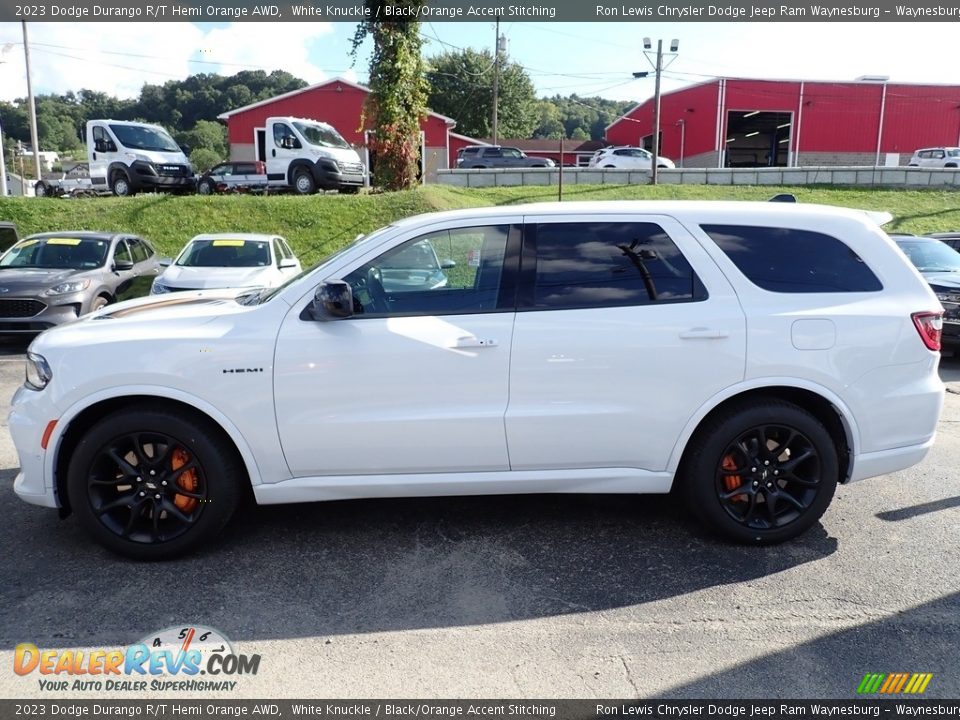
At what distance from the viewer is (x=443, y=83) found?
2319 inches

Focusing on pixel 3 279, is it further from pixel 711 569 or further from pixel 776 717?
pixel 776 717

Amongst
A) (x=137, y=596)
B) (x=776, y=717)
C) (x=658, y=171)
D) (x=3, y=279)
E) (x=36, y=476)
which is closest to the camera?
(x=776, y=717)

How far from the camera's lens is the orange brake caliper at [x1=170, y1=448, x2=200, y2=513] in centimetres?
372

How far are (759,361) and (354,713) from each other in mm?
2568

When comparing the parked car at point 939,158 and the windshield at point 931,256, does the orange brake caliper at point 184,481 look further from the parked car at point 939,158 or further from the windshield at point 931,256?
the parked car at point 939,158

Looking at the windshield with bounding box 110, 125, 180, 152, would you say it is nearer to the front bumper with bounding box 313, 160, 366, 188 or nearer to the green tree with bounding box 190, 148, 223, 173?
the front bumper with bounding box 313, 160, 366, 188

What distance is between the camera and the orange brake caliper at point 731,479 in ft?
12.8

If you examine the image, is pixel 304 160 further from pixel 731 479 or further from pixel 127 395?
pixel 731 479

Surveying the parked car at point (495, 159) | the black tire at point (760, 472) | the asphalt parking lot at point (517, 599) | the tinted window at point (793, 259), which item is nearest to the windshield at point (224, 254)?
the asphalt parking lot at point (517, 599)

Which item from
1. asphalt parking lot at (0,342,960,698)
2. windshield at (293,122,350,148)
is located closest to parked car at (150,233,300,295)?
asphalt parking lot at (0,342,960,698)

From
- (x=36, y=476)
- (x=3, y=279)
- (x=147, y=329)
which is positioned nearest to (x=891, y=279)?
(x=147, y=329)

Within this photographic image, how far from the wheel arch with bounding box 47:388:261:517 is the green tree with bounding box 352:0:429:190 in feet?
52.8

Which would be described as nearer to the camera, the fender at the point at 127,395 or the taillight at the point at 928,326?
the fender at the point at 127,395

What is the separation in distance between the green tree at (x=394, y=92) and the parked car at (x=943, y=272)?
481 inches
